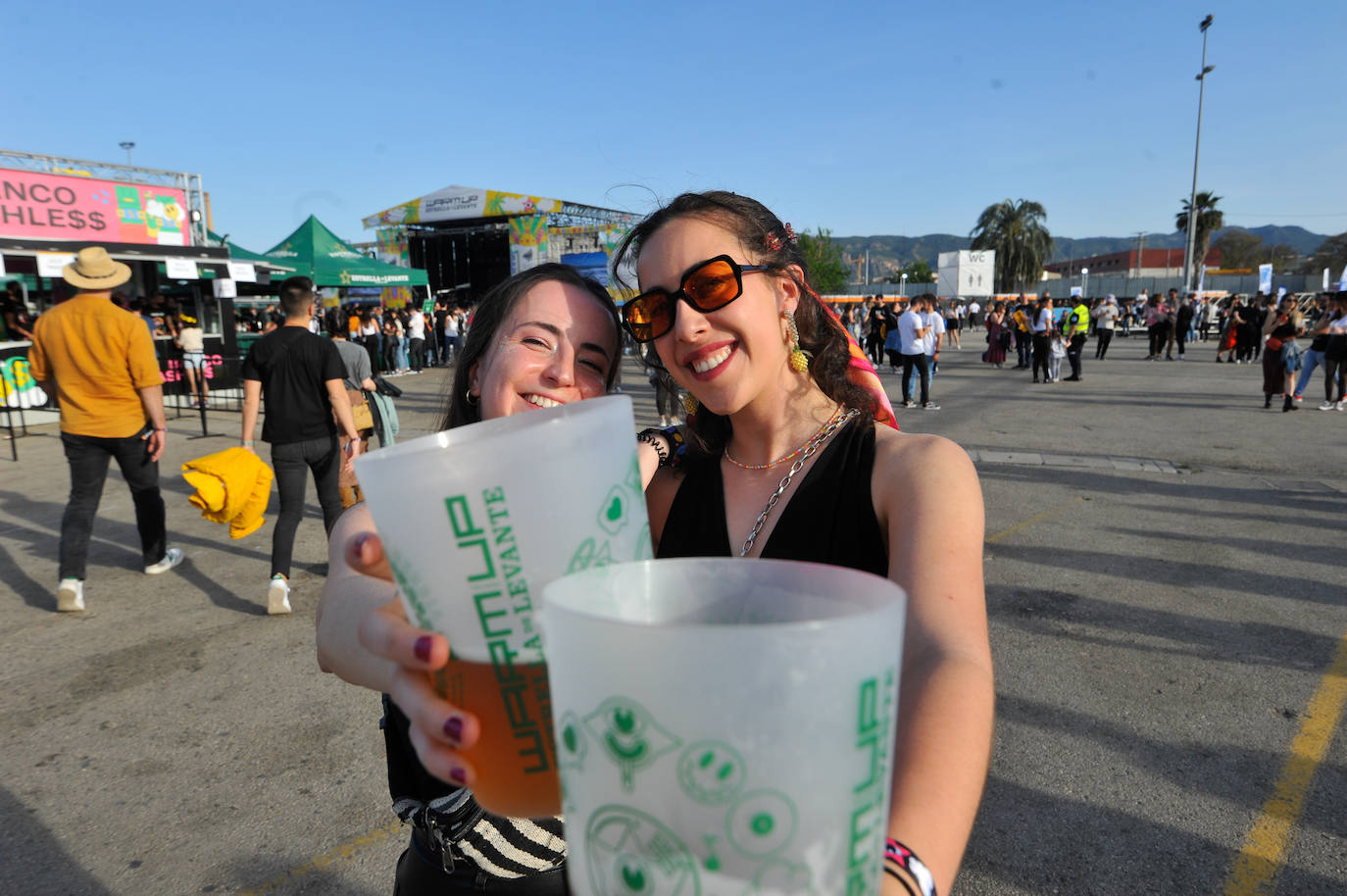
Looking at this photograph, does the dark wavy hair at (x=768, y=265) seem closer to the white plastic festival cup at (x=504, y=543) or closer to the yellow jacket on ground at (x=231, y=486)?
the white plastic festival cup at (x=504, y=543)

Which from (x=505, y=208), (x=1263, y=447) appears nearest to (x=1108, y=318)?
(x=1263, y=447)

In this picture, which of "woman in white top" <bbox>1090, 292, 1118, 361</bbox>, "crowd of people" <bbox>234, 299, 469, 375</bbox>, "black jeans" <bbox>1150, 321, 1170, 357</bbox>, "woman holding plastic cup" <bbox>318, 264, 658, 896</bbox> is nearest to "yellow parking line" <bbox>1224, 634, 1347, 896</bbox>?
"woman holding plastic cup" <bbox>318, 264, 658, 896</bbox>

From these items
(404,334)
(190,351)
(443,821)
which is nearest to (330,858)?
(443,821)

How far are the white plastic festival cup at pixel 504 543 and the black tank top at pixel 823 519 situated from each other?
0.74 m

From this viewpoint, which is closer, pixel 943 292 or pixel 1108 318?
pixel 1108 318

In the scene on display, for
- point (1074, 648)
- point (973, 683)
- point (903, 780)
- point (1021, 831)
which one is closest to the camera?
point (903, 780)

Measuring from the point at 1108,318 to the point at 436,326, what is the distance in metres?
20.1

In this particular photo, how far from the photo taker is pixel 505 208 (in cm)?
4300

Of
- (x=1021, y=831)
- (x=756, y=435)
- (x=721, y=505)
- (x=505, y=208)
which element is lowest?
(x=1021, y=831)

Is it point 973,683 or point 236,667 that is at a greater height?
point 973,683

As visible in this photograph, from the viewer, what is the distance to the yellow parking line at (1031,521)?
19.5ft

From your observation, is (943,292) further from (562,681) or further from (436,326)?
(562,681)

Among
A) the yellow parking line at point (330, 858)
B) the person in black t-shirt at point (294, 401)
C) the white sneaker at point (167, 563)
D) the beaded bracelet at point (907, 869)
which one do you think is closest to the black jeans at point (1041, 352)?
the person in black t-shirt at point (294, 401)

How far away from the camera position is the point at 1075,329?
15.8 metres
